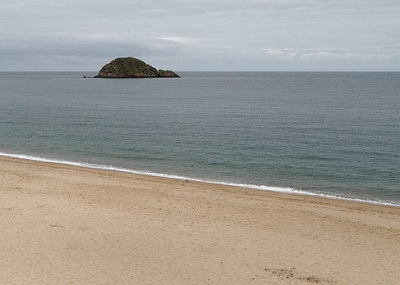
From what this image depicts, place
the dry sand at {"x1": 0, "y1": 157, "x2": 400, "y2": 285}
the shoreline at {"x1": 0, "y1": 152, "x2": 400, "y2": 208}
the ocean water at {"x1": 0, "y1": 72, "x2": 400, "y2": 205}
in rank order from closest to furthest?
the dry sand at {"x1": 0, "y1": 157, "x2": 400, "y2": 285} → the shoreline at {"x1": 0, "y1": 152, "x2": 400, "y2": 208} → the ocean water at {"x1": 0, "y1": 72, "x2": 400, "y2": 205}

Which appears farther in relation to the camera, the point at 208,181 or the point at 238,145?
the point at 238,145

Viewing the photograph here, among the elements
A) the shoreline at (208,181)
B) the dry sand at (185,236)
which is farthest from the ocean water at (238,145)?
the dry sand at (185,236)

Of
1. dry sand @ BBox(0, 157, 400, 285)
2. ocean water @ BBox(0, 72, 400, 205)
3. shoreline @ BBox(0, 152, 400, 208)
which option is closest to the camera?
dry sand @ BBox(0, 157, 400, 285)

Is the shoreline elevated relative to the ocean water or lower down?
lower down

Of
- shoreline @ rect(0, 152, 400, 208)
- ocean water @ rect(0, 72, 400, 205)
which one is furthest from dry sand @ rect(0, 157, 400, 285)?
ocean water @ rect(0, 72, 400, 205)

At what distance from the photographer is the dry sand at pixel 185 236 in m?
15.3

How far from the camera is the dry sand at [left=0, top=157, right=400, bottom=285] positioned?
15258mm

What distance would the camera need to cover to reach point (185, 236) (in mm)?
18859

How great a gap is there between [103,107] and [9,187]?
56249mm

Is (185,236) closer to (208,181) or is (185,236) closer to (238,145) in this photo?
(208,181)

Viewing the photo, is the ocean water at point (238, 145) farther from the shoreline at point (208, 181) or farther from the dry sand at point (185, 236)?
the dry sand at point (185, 236)

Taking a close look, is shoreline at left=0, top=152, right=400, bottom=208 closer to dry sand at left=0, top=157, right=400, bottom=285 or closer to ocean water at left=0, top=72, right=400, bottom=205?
ocean water at left=0, top=72, right=400, bottom=205

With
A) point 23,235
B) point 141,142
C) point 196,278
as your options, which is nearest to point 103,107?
point 141,142

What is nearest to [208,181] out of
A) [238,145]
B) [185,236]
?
[185,236]
